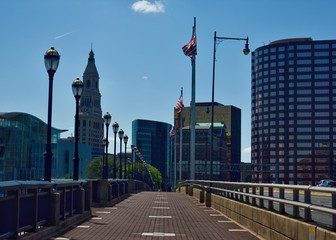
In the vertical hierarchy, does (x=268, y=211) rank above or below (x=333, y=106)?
below

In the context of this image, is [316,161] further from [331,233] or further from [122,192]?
[331,233]

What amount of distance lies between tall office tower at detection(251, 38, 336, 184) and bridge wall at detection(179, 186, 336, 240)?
161950mm

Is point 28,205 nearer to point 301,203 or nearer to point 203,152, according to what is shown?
point 301,203

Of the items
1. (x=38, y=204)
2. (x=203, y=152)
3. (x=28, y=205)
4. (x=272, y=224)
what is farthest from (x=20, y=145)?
(x=272, y=224)

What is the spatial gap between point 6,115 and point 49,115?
9958 cm

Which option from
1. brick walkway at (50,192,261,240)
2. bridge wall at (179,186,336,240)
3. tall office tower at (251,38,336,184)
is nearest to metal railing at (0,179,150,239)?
brick walkway at (50,192,261,240)

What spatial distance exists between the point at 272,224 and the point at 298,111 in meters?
179

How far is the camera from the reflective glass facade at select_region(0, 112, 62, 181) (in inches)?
4200

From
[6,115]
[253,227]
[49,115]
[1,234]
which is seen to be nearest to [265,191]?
→ [253,227]

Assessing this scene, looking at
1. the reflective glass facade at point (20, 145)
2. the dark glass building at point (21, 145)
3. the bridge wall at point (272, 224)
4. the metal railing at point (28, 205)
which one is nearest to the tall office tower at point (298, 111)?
the dark glass building at point (21, 145)

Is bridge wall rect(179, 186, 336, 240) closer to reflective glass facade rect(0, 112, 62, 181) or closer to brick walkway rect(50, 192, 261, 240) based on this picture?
brick walkway rect(50, 192, 261, 240)

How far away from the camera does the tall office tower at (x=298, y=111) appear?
18162 centimetres

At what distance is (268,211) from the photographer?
42.3 feet

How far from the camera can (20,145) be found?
113250 mm
